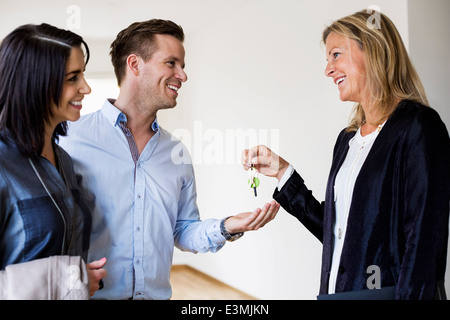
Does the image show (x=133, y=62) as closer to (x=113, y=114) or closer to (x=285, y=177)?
(x=113, y=114)

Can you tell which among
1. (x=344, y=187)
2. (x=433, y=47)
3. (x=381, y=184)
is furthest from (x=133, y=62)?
(x=433, y=47)

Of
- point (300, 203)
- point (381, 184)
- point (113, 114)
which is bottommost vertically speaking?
point (300, 203)

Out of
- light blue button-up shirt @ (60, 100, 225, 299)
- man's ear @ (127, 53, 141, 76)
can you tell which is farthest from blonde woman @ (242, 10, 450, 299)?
man's ear @ (127, 53, 141, 76)

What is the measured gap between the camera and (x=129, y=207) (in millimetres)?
1571

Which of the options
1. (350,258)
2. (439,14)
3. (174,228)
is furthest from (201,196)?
(350,258)

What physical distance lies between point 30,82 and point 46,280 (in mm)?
460

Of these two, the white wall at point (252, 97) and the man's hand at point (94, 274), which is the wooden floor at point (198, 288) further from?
the man's hand at point (94, 274)

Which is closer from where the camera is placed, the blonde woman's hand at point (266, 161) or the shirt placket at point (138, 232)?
the shirt placket at point (138, 232)

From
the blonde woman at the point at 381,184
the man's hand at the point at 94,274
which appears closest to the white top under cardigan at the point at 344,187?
the blonde woman at the point at 381,184

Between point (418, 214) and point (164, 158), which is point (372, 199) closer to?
point (418, 214)

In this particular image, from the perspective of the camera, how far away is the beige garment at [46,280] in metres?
0.99

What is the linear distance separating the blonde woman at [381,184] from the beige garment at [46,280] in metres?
0.70

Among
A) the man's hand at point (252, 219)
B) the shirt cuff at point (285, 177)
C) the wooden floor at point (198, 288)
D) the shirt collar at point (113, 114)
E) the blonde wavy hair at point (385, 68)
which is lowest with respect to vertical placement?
the wooden floor at point (198, 288)

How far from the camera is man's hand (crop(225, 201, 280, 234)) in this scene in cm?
160
